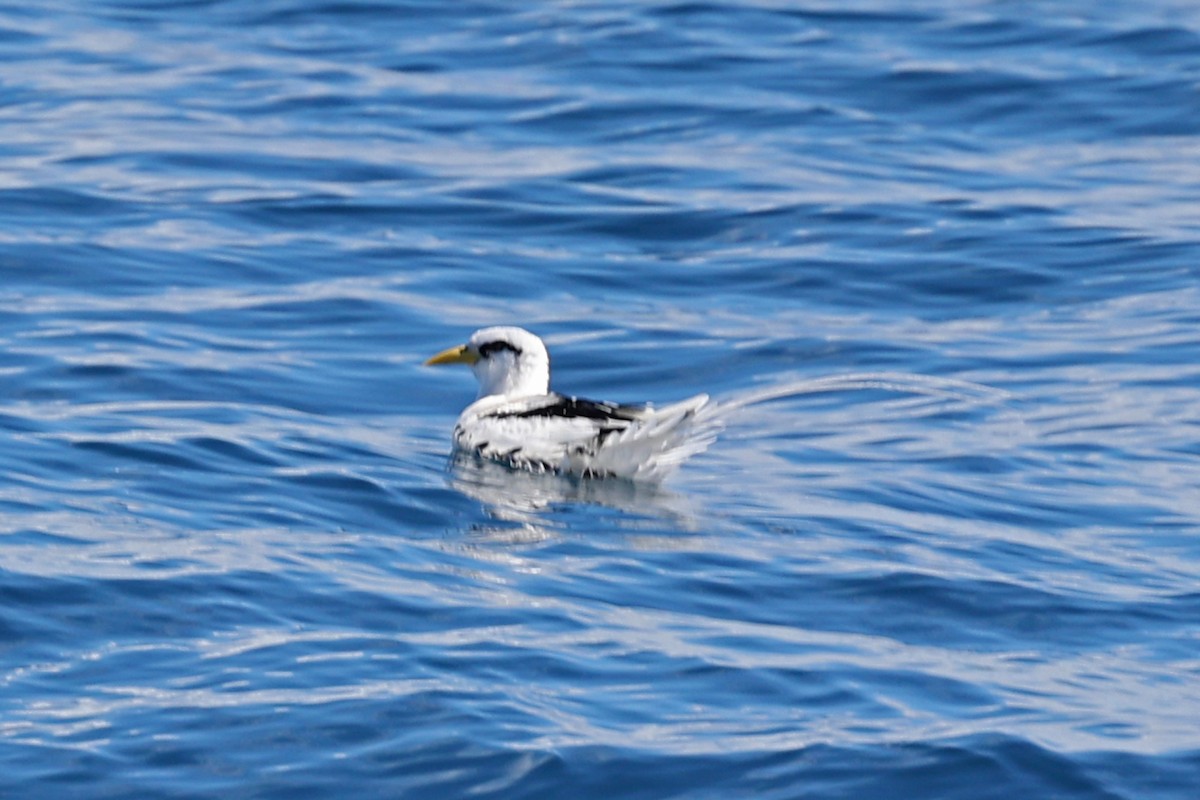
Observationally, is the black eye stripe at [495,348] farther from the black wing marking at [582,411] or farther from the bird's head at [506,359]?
the black wing marking at [582,411]

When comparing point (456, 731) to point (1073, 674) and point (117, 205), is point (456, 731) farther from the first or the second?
point (117, 205)

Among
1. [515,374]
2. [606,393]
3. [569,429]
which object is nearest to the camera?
[569,429]

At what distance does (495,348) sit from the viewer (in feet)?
46.2

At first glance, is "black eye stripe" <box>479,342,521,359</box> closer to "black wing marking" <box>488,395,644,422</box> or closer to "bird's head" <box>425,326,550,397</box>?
"bird's head" <box>425,326,550,397</box>

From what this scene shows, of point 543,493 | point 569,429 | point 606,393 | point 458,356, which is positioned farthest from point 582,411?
point 606,393

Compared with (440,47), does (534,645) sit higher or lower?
lower

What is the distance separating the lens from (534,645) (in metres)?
9.09

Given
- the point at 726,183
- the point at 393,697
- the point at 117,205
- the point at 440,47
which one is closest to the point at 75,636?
the point at 393,697

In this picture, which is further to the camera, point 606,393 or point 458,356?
point 606,393

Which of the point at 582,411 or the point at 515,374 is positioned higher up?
the point at 515,374

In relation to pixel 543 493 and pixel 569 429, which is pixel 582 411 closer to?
pixel 569 429

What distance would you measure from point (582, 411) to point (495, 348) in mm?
1498

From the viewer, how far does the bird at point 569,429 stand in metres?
12.4

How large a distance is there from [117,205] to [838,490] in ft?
27.1
